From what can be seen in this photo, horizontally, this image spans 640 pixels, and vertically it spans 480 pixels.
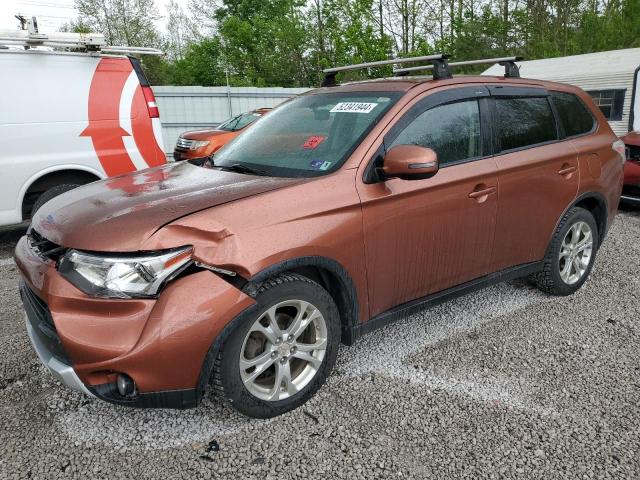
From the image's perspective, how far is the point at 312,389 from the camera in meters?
2.69

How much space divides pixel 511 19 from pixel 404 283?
26.7 m

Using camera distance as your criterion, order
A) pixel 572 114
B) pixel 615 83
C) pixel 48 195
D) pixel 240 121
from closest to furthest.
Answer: pixel 572 114
pixel 48 195
pixel 240 121
pixel 615 83

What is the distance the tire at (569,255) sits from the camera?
3.88m

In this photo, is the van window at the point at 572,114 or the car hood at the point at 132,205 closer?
the car hood at the point at 132,205

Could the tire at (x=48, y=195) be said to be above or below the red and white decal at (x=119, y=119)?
below

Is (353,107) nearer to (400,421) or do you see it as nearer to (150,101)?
(400,421)

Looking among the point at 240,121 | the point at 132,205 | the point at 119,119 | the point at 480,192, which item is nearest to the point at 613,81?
the point at 240,121

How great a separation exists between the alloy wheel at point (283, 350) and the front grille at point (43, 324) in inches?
30.6

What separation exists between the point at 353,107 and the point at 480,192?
934 millimetres

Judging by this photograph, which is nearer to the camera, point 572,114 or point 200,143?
point 572,114

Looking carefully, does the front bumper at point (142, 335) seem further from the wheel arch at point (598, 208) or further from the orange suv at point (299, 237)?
the wheel arch at point (598, 208)

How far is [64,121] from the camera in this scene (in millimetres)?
5379

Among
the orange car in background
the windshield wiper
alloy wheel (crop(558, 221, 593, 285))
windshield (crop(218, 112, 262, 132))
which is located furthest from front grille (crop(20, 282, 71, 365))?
windshield (crop(218, 112, 262, 132))

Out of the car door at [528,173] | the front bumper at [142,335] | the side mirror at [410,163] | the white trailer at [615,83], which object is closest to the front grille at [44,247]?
the front bumper at [142,335]
